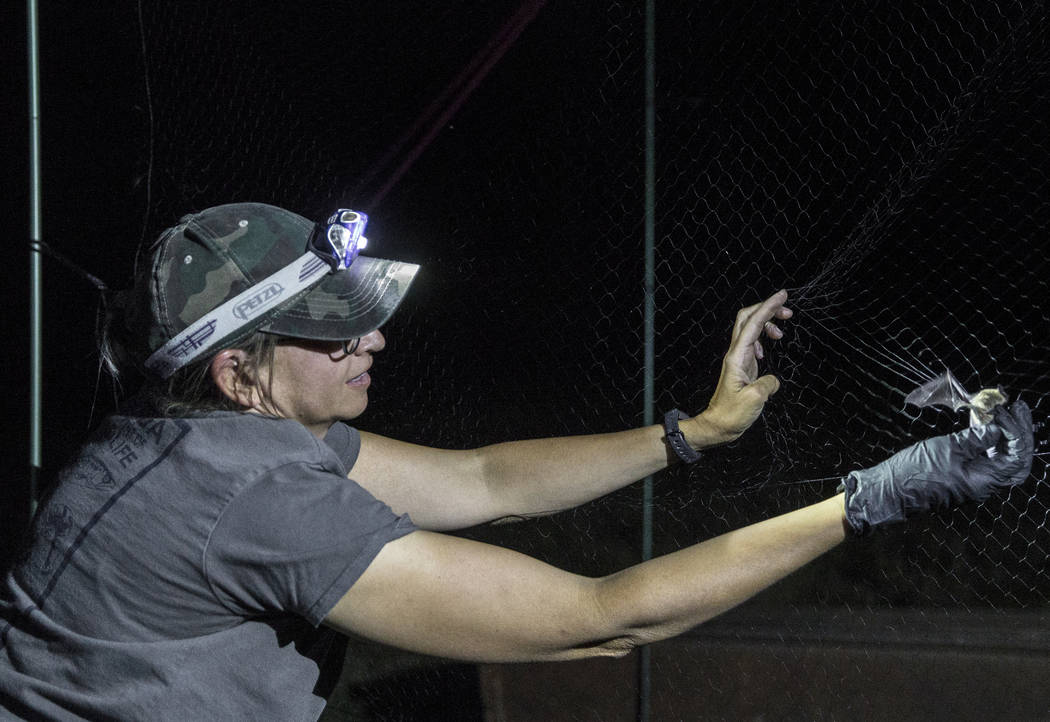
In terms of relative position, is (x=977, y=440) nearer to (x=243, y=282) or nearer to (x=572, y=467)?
(x=572, y=467)

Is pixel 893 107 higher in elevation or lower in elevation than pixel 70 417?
higher

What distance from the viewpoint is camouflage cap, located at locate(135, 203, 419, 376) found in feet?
4.62

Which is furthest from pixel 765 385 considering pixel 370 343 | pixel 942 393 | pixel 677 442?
pixel 370 343

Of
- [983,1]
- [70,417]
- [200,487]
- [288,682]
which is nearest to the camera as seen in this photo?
[200,487]

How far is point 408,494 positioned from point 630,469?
47cm

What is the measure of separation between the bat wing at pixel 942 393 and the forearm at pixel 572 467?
0.42 metres

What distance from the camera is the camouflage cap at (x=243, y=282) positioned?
1.41m

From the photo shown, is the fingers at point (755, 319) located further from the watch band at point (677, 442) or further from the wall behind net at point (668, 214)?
the wall behind net at point (668, 214)

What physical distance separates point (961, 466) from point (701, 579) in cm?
51

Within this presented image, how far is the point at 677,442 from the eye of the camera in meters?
2.01

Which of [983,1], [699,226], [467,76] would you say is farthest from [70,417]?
[983,1]

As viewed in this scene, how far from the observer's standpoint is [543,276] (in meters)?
4.08

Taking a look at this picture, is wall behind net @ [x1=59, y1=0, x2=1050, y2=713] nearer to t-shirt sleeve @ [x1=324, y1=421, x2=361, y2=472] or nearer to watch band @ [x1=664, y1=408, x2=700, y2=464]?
watch band @ [x1=664, y1=408, x2=700, y2=464]

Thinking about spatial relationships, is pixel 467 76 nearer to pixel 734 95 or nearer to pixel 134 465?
pixel 734 95
